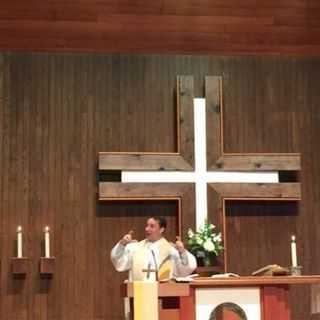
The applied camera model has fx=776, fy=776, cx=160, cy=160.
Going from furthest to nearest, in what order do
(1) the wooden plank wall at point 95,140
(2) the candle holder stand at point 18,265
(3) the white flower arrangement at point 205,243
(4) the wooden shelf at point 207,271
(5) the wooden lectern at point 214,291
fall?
1. (1) the wooden plank wall at point 95,140
2. (2) the candle holder stand at point 18,265
3. (3) the white flower arrangement at point 205,243
4. (4) the wooden shelf at point 207,271
5. (5) the wooden lectern at point 214,291

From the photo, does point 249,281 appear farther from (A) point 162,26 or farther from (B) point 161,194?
(A) point 162,26

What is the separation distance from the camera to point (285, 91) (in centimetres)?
722

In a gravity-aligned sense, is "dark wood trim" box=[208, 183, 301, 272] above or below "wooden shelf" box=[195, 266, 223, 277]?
above

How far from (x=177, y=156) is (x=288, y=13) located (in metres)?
1.64

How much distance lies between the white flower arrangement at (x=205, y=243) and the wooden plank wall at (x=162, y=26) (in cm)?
172

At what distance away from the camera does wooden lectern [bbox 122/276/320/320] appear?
4.83 meters

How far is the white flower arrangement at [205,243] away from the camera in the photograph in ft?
21.1

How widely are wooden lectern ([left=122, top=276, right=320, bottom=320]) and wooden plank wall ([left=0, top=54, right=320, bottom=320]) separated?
5.96 feet

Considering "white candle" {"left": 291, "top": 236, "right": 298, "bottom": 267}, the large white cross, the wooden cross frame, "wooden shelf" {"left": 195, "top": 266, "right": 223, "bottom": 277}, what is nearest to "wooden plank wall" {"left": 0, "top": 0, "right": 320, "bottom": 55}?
the wooden cross frame

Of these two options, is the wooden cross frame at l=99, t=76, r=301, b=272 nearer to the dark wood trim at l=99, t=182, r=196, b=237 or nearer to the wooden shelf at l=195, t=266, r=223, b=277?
the dark wood trim at l=99, t=182, r=196, b=237

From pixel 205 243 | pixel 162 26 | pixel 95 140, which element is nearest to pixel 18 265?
pixel 95 140

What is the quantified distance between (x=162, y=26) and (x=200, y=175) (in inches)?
54.3

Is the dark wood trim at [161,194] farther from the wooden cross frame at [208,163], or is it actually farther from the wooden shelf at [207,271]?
the wooden shelf at [207,271]

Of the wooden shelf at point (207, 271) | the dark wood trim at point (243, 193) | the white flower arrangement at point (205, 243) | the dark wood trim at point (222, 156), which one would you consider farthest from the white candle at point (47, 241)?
the dark wood trim at point (222, 156)
